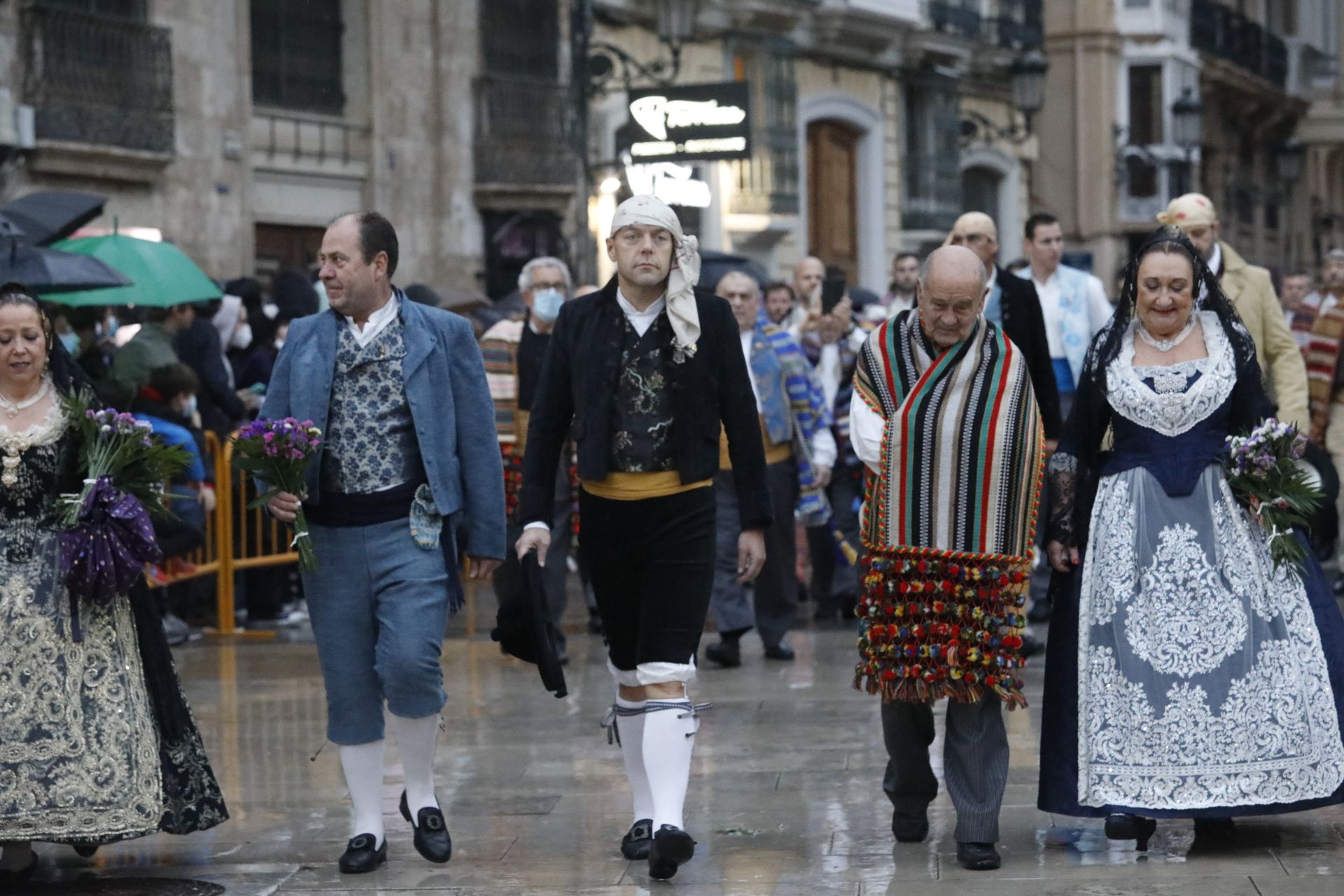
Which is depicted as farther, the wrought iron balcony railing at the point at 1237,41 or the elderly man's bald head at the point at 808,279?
the wrought iron balcony railing at the point at 1237,41

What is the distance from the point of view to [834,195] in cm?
2925

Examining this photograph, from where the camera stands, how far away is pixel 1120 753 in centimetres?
660

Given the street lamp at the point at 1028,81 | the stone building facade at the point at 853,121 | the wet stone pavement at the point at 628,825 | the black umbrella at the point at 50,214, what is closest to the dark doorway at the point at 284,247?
the stone building facade at the point at 853,121

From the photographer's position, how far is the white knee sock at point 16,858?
667 cm

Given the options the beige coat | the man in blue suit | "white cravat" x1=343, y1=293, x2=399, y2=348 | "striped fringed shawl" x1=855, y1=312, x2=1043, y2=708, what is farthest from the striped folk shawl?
the beige coat

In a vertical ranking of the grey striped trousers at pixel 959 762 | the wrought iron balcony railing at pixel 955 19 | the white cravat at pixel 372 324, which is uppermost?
the wrought iron balcony railing at pixel 955 19

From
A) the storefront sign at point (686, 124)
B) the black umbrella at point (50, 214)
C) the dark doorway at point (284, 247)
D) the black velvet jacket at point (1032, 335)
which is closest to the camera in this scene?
the black velvet jacket at point (1032, 335)

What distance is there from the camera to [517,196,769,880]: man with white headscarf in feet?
21.8

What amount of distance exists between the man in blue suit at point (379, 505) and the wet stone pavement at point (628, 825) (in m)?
0.36

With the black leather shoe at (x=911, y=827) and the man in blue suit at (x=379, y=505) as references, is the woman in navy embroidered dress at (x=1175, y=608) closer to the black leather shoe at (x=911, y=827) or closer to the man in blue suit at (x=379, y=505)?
the black leather shoe at (x=911, y=827)

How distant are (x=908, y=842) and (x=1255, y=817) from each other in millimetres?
1126

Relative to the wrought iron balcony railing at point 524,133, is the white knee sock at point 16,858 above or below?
below

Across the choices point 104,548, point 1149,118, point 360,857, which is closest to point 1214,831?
point 360,857

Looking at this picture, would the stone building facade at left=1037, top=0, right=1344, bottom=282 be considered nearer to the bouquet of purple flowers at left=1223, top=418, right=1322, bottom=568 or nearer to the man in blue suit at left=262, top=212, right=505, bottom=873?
the bouquet of purple flowers at left=1223, top=418, right=1322, bottom=568
